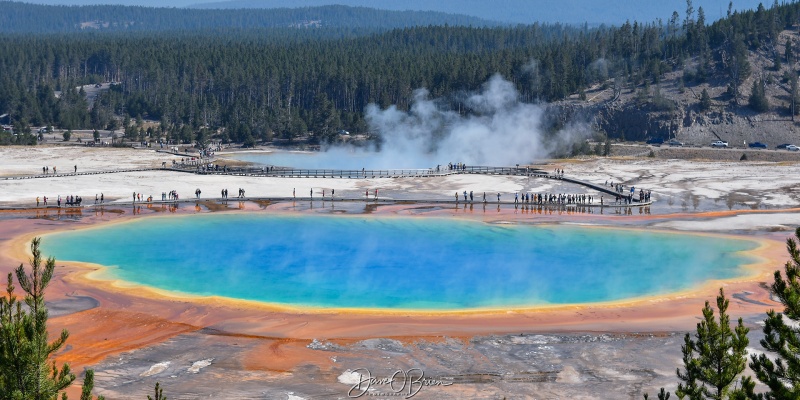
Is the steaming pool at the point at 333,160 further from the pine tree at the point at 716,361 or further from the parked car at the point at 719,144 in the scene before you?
the pine tree at the point at 716,361

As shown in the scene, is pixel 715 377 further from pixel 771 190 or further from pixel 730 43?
pixel 730 43

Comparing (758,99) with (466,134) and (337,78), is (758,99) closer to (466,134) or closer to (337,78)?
(466,134)

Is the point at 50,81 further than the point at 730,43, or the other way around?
the point at 50,81

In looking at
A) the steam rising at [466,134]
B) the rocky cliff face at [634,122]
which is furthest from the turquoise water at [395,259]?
the rocky cliff face at [634,122]

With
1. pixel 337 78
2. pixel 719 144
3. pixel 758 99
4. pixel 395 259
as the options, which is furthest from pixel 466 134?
pixel 395 259

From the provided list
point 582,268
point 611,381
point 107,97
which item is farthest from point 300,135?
point 611,381
